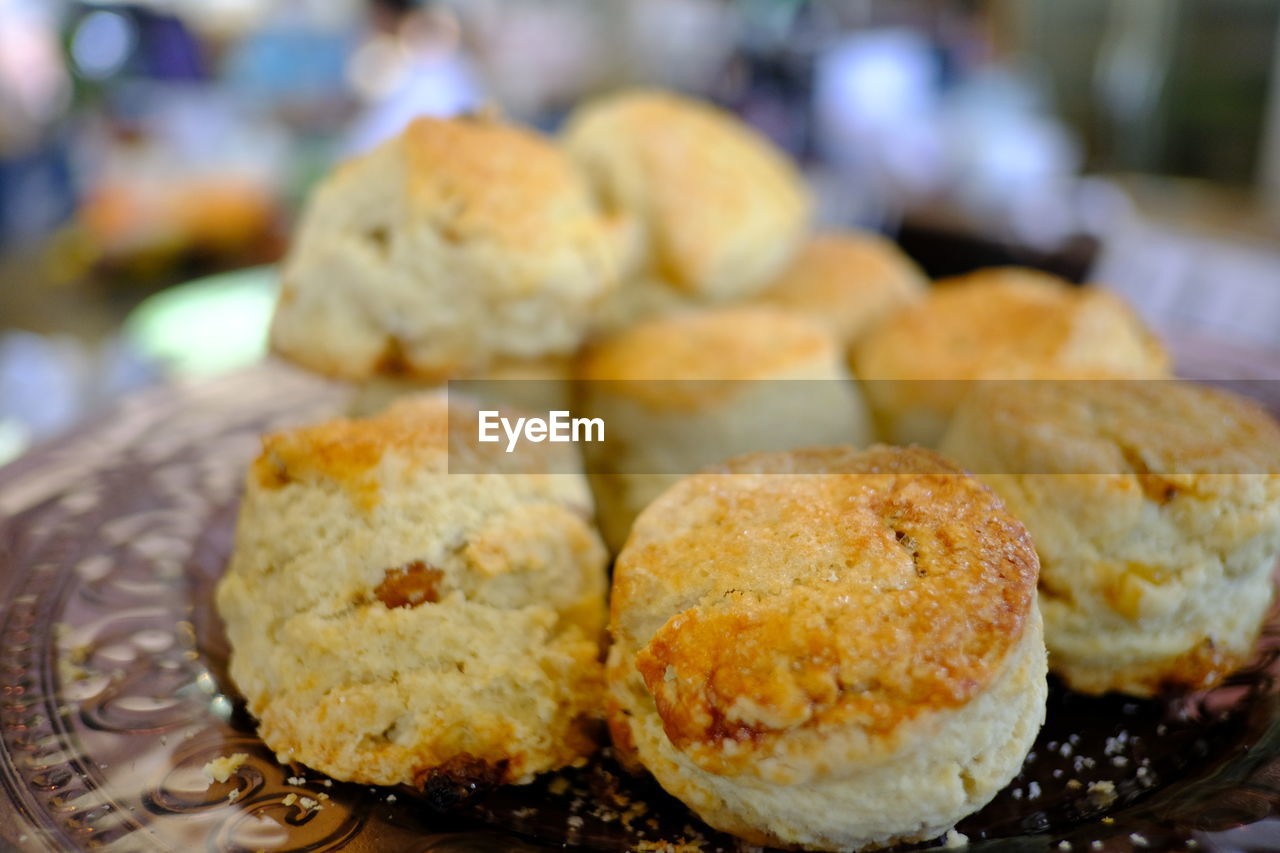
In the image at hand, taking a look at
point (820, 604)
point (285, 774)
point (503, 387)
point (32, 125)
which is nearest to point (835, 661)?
point (820, 604)

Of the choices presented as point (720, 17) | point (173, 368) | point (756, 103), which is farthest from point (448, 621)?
point (720, 17)

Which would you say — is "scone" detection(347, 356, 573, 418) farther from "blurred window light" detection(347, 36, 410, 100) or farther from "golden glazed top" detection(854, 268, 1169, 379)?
"blurred window light" detection(347, 36, 410, 100)

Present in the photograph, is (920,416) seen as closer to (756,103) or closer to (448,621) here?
(448,621)

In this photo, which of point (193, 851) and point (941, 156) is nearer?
point (193, 851)

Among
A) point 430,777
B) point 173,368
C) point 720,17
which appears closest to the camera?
point 430,777

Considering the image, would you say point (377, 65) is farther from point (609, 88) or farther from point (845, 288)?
point (845, 288)

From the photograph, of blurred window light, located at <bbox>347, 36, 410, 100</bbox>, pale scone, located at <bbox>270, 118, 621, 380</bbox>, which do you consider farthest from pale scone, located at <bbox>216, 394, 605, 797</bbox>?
blurred window light, located at <bbox>347, 36, 410, 100</bbox>

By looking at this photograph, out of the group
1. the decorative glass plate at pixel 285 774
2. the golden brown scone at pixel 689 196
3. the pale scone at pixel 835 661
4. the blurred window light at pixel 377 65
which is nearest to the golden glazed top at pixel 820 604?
the pale scone at pixel 835 661
